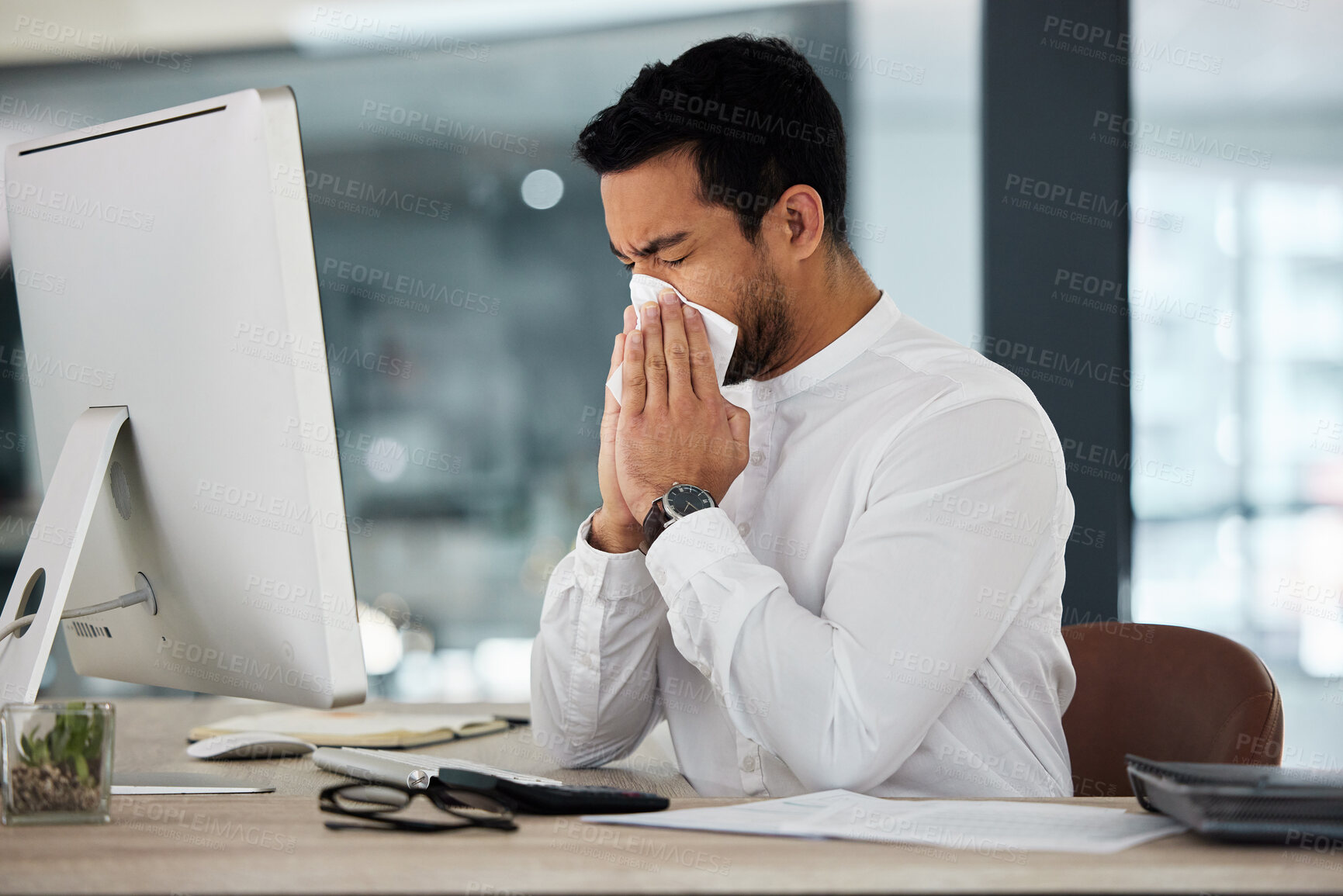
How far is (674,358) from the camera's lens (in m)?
1.19

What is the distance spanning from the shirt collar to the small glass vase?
84cm

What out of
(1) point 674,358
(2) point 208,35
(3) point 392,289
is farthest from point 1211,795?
(2) point 208,35

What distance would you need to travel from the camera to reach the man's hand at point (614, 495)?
123 centimetres

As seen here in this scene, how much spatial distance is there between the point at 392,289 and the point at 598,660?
6.09ft

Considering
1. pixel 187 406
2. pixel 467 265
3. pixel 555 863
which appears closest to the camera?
pixel 555 863

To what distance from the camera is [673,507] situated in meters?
1.08

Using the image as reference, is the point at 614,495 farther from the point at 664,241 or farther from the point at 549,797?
the point at 549,797

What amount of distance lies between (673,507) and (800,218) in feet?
1.51

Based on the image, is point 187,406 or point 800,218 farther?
point 800,218

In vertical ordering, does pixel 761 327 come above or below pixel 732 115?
below

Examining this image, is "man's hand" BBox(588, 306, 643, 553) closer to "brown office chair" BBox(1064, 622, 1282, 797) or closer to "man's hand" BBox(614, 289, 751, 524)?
"man's hand" BBox(614, 289, 751, 524)

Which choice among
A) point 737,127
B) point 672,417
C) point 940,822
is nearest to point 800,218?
point 737,127

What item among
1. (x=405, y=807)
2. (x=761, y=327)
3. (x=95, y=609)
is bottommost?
(x=405, y=807)

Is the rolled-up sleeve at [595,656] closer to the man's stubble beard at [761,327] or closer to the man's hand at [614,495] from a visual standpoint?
the man's hand at [614,495]
